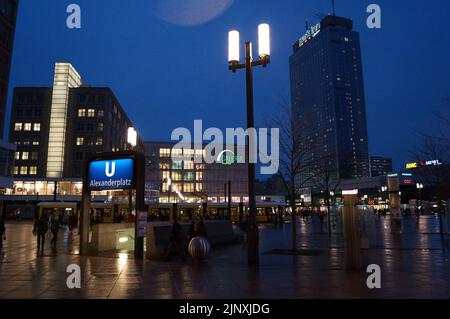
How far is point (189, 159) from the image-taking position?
125 m

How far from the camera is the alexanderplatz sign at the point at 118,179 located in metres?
16.3

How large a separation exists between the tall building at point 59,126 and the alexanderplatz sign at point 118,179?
8105cm

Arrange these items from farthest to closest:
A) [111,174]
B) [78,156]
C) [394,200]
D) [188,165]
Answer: [188,165]
[78,156]
[394,200]
[111,174]

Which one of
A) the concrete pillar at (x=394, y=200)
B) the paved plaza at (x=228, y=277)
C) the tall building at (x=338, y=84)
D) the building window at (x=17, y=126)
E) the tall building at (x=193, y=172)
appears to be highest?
the tall building at (x=338, y=84)

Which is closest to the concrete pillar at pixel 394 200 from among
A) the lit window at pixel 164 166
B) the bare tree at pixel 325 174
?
the bare tree at pixel 325 174

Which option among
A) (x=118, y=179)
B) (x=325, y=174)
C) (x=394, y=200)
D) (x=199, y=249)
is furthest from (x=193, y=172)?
(x=199, y=249)

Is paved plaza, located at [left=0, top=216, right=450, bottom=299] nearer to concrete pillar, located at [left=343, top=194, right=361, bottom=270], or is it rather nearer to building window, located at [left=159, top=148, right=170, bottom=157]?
concrete pillar, located at [left=343, top=194, right=361, bottom=270]

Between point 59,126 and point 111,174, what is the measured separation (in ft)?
287

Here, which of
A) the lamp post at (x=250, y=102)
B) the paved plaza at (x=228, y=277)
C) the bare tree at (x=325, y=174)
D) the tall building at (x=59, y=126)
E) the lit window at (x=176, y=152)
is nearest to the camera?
the paved plaza at (x=228, y=277)

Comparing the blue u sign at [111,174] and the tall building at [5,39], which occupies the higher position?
the tall building at [5,39]

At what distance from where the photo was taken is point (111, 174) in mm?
17859

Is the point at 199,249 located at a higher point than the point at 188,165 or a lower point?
lower

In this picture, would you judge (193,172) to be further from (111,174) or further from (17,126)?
(111,174)

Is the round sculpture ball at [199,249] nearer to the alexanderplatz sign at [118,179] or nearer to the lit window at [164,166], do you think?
the alexanderplatz sign at [118,179]
